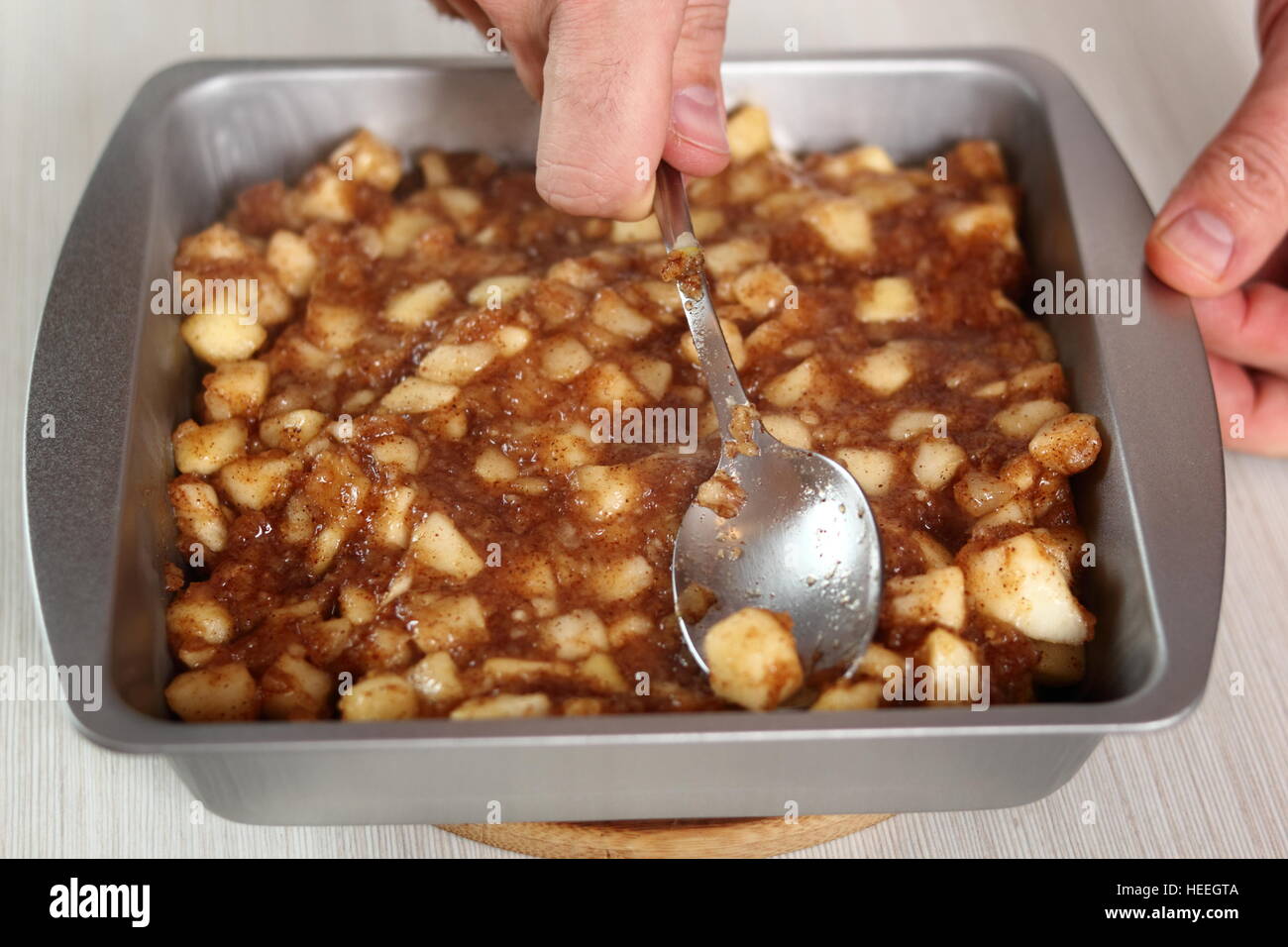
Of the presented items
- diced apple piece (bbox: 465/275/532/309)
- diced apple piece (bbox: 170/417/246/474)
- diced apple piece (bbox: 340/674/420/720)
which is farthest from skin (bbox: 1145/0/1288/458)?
diced apple piece (bbox: 170/417/246/474)

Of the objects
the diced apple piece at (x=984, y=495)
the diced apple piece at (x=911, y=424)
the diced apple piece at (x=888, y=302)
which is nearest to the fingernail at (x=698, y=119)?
the diced apple piece at (x=888, y=302)

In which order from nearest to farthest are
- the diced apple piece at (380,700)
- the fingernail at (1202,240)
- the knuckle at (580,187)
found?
the diced apple piece at (380,700), the knuckle at (580,187), the fingernail at (1202,240)

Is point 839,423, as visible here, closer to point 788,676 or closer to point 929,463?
point 929,463

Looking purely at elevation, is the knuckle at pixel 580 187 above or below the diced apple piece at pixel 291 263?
above

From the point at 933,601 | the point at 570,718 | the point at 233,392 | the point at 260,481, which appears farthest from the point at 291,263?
the point at 933,601

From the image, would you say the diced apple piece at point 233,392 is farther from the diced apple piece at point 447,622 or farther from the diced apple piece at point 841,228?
the diced apple piece at point 841,228

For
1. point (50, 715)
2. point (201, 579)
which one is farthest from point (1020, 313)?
point (50, 715)

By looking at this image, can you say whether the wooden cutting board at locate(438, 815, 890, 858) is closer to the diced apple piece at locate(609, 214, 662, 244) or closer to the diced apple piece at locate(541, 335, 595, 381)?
the diced apple piece at locate(541, 335, 595, 381)

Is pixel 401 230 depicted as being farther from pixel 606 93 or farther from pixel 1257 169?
pixel 1257 169
